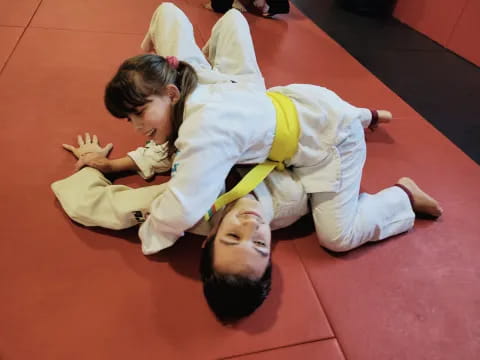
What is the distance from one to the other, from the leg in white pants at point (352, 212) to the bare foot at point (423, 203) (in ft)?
0.36

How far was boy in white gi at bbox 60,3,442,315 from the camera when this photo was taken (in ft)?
3.30

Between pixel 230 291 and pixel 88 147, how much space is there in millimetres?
837

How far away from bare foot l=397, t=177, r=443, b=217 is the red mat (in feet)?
0.16

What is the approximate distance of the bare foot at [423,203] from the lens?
1.42 metres

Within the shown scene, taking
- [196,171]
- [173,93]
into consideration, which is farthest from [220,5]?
[196,171]

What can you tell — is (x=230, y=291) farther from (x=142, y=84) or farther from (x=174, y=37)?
(x=174, y=37)

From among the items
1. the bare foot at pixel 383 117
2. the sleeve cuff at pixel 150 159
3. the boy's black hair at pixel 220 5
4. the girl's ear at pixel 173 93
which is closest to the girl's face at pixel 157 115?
the girl's ear at pixel 173 93

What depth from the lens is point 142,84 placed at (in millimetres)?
1073

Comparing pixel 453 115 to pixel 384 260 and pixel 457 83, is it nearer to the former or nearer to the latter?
pixel 457 83

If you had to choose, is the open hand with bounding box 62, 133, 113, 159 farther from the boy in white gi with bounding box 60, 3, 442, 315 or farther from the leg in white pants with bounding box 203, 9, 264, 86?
the leg in white pants with bounding box 203, 9, 264, 86

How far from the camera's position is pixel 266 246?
40.1 inches

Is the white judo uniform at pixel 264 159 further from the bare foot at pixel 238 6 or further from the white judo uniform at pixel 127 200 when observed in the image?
the bare foot at pixel 238 6

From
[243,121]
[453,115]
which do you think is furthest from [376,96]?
[243,121]

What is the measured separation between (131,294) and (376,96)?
170 cm
